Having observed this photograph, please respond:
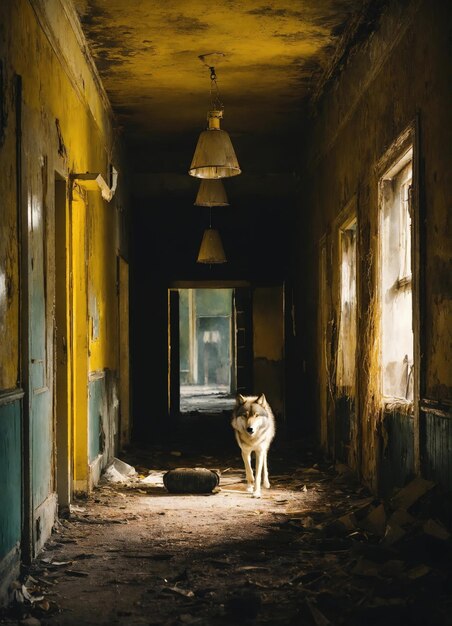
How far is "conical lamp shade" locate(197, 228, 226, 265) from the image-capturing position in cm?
1306

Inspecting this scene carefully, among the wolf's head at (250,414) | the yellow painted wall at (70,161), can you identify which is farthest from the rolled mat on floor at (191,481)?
the yellow painted wall at (70,161)

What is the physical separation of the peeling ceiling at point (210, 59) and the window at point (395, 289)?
1.85 m

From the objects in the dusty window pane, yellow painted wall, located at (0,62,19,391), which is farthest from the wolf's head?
yellow painted wall, located at (0,62,19,391)

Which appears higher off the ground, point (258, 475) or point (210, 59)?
point (210, 59)

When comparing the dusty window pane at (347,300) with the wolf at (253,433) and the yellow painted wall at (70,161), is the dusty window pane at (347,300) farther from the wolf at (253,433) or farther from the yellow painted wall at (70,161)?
the yellow painted wall at (70,161)

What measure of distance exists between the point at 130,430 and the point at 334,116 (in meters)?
6.20

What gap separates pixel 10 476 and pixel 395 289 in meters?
3.82

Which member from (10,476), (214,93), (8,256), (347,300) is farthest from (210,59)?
(10,476)

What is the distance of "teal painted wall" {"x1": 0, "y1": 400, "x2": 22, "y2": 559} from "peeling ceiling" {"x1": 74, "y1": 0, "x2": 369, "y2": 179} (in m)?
4.22

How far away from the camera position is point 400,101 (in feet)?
21.6

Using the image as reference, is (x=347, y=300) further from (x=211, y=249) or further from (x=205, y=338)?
(x=205, y=338)

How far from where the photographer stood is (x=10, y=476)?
4938 millimetres

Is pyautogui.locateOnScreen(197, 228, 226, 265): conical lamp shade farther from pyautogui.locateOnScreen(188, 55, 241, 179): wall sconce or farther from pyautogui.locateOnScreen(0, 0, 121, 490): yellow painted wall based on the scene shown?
pyautogui.locateOnScreen(188, 55, 241, 179): wall sconce

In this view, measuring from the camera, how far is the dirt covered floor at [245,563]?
172 inches
